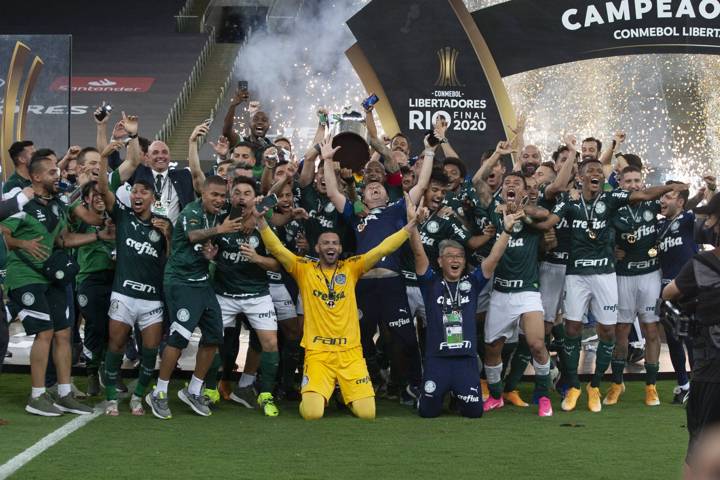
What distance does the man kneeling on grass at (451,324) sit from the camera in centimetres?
764

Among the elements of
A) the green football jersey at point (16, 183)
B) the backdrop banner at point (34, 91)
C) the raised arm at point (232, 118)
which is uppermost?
the backdrop banner at point (34, 91)

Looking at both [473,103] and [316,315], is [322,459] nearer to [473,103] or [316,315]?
[316,315]

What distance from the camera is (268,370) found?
7781 millimetres

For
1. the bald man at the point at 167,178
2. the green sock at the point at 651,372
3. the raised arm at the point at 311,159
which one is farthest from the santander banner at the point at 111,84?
the green sock at the point at 651,372

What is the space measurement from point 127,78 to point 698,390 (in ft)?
71.5

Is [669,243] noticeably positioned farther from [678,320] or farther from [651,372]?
[678,320]

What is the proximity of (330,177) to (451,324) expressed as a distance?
1430mm

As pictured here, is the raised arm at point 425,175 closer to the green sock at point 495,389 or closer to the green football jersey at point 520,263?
the green football jersey at point 520,263

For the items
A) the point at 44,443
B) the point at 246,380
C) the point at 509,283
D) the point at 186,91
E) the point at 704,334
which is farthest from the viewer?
the point at 186,91

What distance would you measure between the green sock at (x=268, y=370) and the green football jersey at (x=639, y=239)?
9.32ft

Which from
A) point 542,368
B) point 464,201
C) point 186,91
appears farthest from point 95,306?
point 186,91

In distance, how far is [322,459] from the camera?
20.3 ft

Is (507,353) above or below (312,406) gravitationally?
above

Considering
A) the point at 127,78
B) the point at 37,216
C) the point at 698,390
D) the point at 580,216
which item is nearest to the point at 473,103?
the point at 580,216
